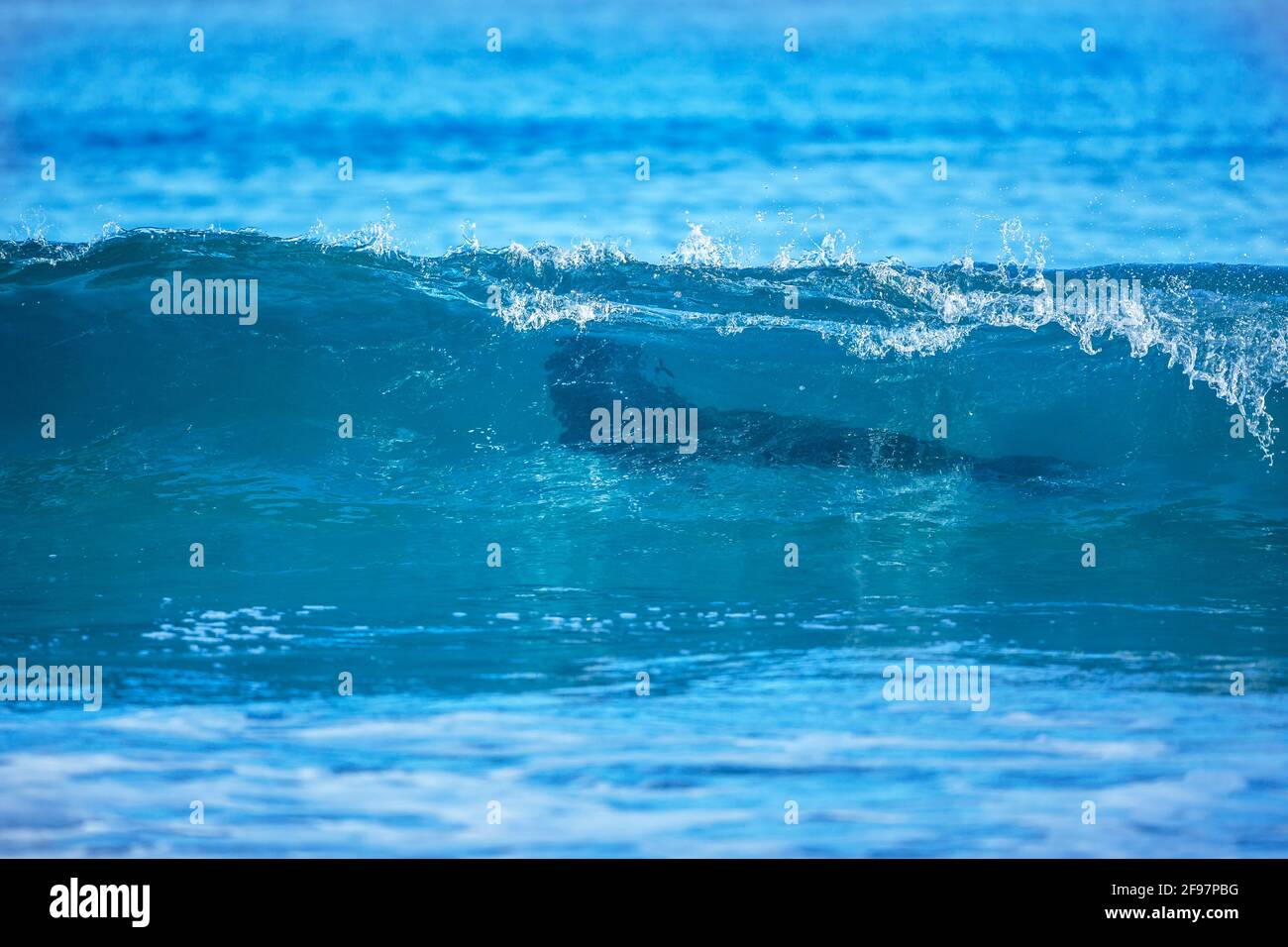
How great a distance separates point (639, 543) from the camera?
669cm

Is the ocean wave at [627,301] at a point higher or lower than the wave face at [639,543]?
higher

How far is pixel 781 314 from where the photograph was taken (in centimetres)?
1023

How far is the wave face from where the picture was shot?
116 inches

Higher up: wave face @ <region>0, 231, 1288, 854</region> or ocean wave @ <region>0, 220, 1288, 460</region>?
ocean wave @ <region>0, 220, 1288, 460</region>

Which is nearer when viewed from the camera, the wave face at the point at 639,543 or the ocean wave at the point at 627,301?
the wave face at the point at 639,543

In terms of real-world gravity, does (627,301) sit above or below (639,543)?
above

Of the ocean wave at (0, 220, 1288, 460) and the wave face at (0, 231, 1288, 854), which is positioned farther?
the ocean wave at (0, 220, 1288, 460)

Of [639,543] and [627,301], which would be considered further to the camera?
[627,301]

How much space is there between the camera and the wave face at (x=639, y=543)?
9.63 ft
